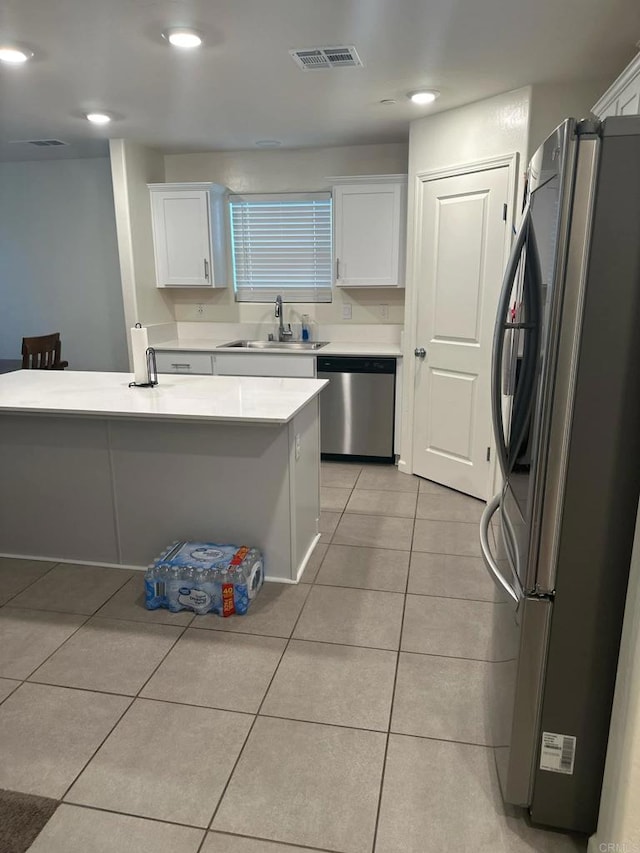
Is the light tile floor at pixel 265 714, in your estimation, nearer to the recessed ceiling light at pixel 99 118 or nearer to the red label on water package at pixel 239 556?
the red label on water package at pixel 239 556

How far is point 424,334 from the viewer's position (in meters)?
4.02

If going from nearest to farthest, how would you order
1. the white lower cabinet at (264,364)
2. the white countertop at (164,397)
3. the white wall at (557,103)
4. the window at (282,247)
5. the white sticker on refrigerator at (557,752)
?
the white sticker on refrigerator at (557,752)
the white countertop at (164,397)
the white wall at (557,103)
the white lower cabinet at (264,364)
the window at (282,247)

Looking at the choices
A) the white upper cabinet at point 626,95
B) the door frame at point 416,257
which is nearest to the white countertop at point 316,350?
the door frame at point 416,257

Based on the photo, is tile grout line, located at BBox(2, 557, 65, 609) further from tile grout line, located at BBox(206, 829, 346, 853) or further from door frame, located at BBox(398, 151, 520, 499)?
door frame, located at BBox(398, 151, 520, 499)

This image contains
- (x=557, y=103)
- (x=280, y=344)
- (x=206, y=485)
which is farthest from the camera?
(x=280, y=344)

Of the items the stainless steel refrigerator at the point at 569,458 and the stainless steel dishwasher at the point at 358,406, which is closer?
the stainless steel refrigerator at the point at 569,458

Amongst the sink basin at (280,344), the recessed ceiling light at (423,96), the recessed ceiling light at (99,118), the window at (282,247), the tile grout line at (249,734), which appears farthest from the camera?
the window at (282,247)

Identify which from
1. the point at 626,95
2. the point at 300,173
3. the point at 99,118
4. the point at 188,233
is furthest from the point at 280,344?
the point at 626,95

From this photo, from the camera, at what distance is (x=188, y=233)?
15.6 feet

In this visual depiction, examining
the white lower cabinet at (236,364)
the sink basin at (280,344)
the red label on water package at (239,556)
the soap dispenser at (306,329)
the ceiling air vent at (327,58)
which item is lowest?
the red label on water package at (239,556)

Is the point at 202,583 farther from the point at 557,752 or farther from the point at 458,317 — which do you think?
the point at 458,317

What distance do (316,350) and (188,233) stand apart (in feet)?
4.85

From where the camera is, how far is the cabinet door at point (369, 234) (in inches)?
169

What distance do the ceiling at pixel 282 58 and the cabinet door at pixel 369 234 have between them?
1.48ft
